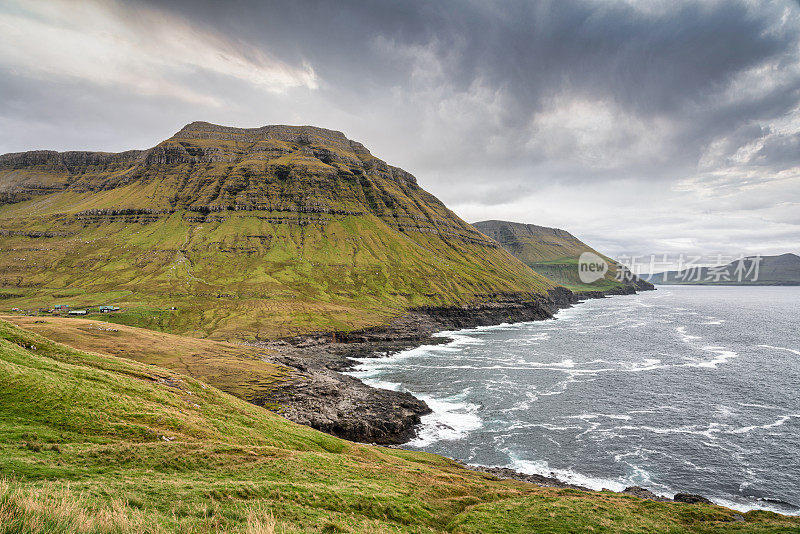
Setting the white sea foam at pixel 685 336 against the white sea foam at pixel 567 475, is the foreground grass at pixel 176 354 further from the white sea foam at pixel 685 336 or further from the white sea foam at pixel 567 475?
the white sea foam at pixel 685 336

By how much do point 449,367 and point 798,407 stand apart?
258ft

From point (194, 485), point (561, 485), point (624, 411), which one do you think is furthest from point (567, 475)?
point (194, 485)

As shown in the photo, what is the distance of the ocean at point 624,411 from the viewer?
53.9m

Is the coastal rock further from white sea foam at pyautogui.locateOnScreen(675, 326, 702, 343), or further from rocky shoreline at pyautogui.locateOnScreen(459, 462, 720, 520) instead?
white sea foam at pyautogui.locateOnScreen(675, 326, 702, 343)

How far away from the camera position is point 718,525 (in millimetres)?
27641

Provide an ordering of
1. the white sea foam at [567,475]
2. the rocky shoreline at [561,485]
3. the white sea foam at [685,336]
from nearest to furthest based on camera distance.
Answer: the rocky shoreline at [561,485] < the white sea foam at [567,475] < the white sea foam at [685,336]

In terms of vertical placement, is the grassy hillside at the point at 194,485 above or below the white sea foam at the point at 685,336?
above

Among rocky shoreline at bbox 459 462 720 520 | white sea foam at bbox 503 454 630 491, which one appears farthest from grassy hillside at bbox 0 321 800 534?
white sea foam at bbox 503 454 630 491

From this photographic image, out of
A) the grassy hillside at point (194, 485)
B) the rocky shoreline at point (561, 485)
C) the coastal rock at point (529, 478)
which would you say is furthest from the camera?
→ the coastal rock at point (529, 478)

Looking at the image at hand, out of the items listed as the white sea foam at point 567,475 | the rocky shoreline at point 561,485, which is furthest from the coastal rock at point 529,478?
the white sea foam at point 567,475

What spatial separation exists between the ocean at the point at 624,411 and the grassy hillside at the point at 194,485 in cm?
2319

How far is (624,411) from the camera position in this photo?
77.8 m

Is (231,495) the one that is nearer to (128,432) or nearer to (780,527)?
(128,432)

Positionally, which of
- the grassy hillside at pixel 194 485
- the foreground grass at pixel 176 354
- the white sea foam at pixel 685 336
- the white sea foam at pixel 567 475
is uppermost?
the grassy hillside at pixel 194 485
